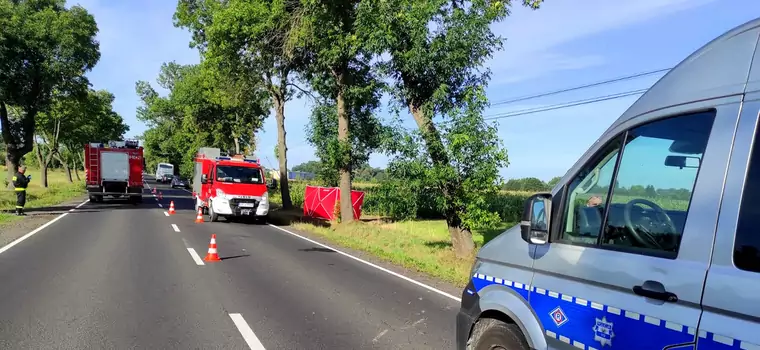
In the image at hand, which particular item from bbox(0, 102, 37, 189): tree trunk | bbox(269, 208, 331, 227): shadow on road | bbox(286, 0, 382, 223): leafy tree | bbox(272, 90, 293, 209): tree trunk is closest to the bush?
bbox(286, 0, 382, 223): leafy tree

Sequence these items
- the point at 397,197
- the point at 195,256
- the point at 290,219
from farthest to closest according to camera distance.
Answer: the point at 290,219 < the point at 397,197 < the point at 195,256

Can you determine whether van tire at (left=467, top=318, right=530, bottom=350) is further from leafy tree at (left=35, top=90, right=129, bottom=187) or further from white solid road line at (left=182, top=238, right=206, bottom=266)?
leafy tree at (left=35, top=90, right=129, bottom=187)

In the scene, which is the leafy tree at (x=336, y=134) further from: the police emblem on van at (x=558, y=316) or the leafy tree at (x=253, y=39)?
the police emblem on van at (x=558, y=316)

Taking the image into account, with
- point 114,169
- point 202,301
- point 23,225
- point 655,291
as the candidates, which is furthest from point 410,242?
point 114,169

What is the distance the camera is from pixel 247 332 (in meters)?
6.00

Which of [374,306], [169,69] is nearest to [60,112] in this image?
[169,69]

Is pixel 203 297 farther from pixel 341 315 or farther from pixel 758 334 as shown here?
pixel 758 334

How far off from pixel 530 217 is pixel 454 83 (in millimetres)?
10769

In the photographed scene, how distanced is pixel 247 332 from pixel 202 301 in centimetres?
173

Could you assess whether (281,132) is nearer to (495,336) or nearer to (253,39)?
(253,39)

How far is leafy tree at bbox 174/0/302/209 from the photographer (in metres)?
20.4

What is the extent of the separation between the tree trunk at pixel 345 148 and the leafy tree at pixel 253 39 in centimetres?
246

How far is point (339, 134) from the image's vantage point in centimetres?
2098

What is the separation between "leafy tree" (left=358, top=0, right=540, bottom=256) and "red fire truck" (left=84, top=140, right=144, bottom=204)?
20.4 metres
